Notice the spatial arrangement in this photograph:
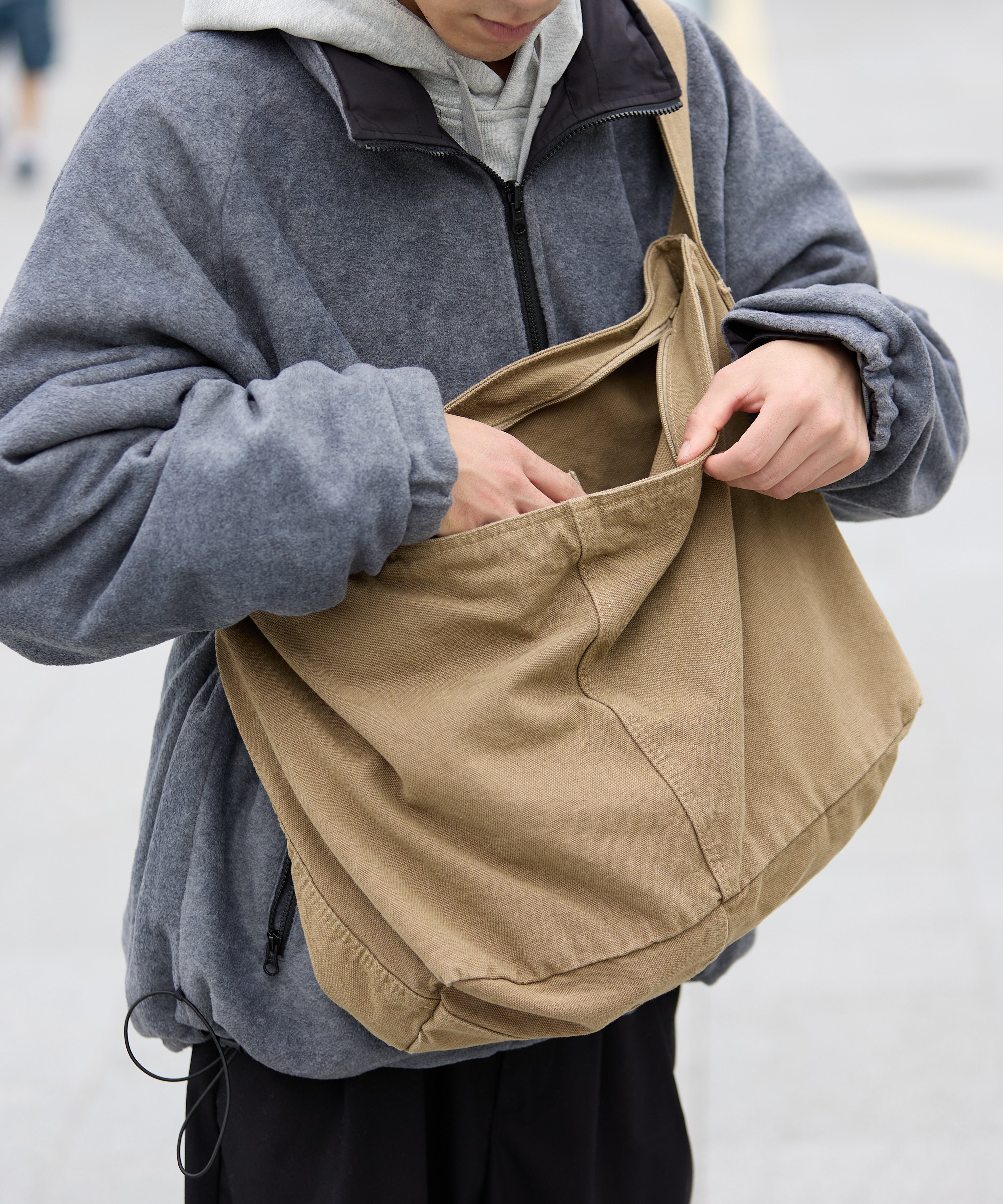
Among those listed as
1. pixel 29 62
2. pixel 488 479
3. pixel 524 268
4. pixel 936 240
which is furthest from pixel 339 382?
pixel 29 62

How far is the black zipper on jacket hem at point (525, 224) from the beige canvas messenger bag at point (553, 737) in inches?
3.4

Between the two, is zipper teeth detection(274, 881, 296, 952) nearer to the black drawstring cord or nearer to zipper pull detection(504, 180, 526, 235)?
the black drawstring cord

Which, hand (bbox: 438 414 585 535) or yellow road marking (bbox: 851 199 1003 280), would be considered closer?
hand (bbox: 438 414 585 535)

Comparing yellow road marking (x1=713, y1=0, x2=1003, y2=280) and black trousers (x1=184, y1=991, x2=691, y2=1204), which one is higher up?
black trousers (x1=184, y1=991, x2=691, y2=1204)

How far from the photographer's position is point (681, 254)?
3.39 ft

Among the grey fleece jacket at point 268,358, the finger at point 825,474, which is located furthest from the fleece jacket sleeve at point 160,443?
the finger at point 825,474

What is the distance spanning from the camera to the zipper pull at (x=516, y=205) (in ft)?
3.37

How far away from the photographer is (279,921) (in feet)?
3.41

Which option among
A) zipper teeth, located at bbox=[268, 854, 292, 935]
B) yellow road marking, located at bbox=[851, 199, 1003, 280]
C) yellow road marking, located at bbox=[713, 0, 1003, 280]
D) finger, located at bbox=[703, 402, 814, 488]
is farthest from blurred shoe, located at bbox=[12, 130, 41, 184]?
finger, located at bbox=[703, 402, 814, 488]

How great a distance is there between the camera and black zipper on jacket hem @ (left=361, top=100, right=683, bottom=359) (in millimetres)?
1012

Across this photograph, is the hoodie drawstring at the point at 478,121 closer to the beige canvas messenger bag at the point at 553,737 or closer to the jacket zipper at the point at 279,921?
the beige canvas messenger bag at the point at 553,737

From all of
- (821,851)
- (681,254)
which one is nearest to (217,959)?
(821,851)

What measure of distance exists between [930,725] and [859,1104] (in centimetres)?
107

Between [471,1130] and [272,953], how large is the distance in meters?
0.31
